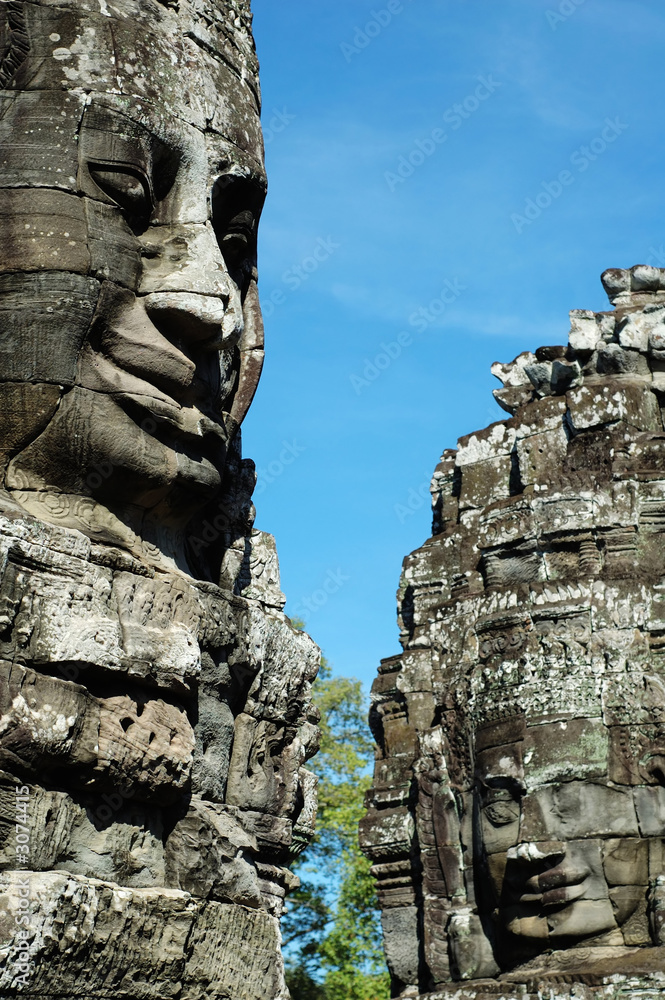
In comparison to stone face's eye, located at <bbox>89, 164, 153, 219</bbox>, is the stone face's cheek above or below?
below

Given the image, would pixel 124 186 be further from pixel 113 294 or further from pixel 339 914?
pixel 339 914

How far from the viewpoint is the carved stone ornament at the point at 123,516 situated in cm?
338

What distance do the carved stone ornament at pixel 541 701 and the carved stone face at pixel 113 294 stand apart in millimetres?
9080

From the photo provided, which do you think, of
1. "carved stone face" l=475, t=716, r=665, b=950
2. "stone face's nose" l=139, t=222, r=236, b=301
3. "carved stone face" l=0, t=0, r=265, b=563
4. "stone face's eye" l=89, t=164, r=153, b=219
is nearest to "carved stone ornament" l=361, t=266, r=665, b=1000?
"carved stone face" l=475, t=716, r=665, b=950

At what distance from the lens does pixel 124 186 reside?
3.85 metres

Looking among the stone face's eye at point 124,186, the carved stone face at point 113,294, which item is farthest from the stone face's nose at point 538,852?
the stone face's eye at point 124,186

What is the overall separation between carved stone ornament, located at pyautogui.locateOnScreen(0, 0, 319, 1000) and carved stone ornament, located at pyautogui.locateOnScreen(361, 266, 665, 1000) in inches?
334

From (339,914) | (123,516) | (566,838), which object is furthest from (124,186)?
(339,914)

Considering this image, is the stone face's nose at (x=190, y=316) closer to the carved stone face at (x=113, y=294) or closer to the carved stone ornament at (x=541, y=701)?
the carved stone face at (x=113, y=294)

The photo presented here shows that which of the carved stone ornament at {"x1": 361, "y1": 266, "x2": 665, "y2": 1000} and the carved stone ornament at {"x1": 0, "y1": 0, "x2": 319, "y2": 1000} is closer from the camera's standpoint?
the carved stone ornament at {"x1": 0, "y1": 0, "x2": 319, "y2": 1000}

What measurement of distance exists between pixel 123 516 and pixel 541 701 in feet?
32.1

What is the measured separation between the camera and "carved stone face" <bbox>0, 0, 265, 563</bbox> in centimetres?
363

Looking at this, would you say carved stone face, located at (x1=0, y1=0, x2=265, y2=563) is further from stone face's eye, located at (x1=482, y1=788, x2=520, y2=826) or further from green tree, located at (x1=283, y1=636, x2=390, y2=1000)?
green tree, located at (x1=283, y1=636, x2=390, y2=1000)

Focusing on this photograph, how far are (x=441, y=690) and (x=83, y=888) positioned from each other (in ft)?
39.5
